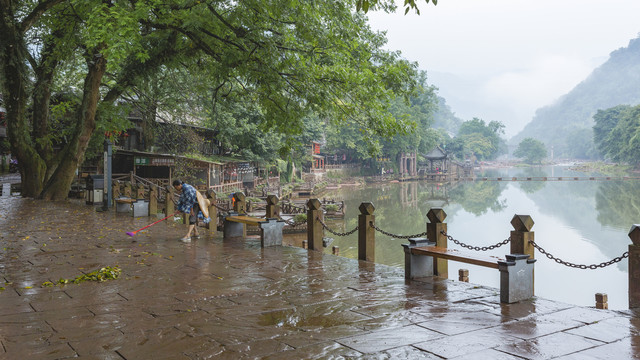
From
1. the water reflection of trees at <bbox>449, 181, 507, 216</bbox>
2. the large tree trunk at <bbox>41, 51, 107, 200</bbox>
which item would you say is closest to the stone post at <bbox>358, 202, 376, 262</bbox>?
the large tree trunk at <bbox>41, 51, 107, 200</bbox>

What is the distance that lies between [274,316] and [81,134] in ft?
47.4

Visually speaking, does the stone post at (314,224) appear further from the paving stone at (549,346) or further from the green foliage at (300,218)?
the green foliage at (300,218)

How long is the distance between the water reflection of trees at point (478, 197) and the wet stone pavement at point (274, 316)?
3218 centimetres

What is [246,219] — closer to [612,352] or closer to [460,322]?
[460,322]

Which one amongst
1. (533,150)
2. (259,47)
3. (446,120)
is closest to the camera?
(259,47)

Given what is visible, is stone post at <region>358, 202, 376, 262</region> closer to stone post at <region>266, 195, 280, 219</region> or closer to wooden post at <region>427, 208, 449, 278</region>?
wooden post at <region>427, 208, 449, 278</region>

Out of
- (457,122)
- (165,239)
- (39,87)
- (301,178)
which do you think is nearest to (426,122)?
(301,178)

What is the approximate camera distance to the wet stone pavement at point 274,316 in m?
3.51

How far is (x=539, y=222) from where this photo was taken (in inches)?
1268

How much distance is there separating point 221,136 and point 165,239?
21397 mm

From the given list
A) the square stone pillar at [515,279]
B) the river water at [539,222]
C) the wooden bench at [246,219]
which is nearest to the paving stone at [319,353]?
the square stone pillar at [515,279]

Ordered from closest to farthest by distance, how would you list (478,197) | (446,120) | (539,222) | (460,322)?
(460,322)
(539,222)
(478,197)
(446,120)

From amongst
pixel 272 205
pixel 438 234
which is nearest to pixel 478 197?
pixel 272 205

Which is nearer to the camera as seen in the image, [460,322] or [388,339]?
[388,339]
